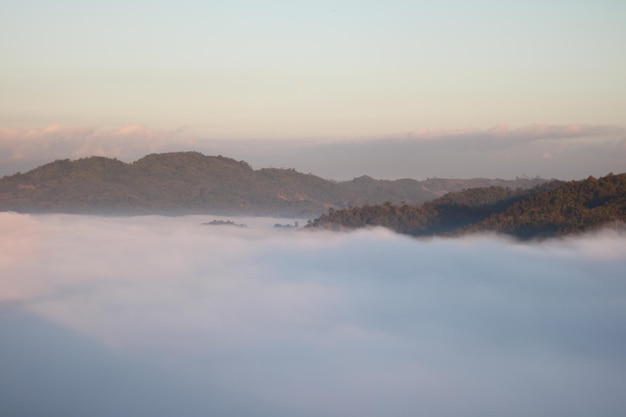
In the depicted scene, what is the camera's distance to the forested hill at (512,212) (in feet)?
190

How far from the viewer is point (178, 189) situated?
15862 cm

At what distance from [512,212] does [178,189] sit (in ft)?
325

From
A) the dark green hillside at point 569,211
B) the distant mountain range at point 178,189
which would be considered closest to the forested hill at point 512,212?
the dark green hillside at point 569,211

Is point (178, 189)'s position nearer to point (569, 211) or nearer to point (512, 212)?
point (512, 212)

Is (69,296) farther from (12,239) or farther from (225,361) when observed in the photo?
(225,361)

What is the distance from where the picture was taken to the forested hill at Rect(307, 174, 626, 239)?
2276 inches

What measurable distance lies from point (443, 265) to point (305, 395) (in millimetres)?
20169

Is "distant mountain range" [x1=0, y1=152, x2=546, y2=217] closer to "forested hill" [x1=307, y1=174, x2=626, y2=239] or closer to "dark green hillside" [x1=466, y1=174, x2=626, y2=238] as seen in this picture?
"forested hill" [x1=307, y1=174, x2=626, y2=239]

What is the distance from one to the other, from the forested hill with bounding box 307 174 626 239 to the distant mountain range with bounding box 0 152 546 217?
196 ft

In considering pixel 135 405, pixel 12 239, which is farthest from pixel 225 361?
pixel 12 239

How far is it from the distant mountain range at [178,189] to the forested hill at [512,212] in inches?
2352

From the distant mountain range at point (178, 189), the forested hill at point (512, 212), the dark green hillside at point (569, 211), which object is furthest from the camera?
the distant mountain range at point (178, 189)

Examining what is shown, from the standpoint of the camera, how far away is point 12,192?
148m

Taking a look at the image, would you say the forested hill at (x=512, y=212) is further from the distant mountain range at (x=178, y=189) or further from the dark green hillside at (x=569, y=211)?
the distant mountain range at (x=178, y=189)
